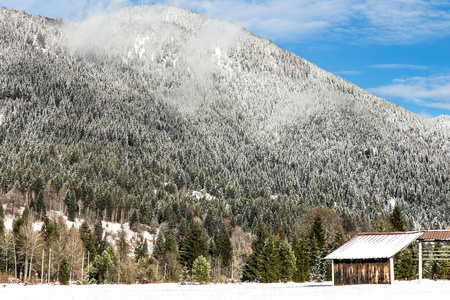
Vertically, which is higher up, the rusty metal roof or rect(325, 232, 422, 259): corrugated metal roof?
the rusty metal roof

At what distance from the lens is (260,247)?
94250mm

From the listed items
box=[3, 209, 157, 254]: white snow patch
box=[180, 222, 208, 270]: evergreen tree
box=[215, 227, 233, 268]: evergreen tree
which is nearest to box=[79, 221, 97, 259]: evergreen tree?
box=[180, 222, 208, 270]: evergreen tree

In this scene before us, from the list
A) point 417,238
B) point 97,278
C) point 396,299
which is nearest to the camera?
point 396,299

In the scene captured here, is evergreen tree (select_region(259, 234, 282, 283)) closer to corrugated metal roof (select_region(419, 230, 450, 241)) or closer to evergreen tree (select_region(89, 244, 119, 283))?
evergreen tree (select_region(89, 244, 119, 283))

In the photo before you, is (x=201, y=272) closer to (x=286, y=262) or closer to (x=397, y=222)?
(x=286, y=262)

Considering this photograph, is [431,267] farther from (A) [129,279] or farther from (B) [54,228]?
(B) [54,228]

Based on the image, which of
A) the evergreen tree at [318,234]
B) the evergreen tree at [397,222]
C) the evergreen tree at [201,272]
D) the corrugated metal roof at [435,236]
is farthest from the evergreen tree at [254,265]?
the corrugated metal roof at [435,236]

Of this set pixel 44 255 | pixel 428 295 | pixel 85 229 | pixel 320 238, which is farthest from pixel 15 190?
pixel 428 295

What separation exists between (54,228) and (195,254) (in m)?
27.6

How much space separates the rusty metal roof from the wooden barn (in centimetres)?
420

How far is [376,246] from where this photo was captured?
53812mm

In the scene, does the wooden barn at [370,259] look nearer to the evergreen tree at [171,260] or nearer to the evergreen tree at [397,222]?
the evergreen tree at [397,222]

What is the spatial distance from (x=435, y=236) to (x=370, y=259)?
10.1 metres

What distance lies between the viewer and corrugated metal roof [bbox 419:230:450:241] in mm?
57156
